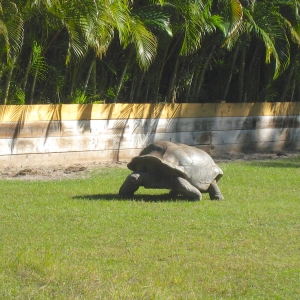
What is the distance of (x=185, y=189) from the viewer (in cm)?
834

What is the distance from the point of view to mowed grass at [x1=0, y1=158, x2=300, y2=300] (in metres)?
5.07

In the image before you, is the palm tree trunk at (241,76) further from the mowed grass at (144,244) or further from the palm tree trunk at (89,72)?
the mowed grass at (144,244)

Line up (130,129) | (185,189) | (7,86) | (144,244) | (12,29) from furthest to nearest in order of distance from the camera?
1. (130,129)
2. (7,86)
3. (12,29)
4. (185,189)
5. (144,244)

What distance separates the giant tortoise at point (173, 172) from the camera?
839cm

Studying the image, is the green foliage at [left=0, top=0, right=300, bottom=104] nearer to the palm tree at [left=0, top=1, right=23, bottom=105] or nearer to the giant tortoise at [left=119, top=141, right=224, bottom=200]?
the palm tree at [left=0, top=1, right=23, bottom=105]

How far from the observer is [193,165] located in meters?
8.54

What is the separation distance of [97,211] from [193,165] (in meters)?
1.47

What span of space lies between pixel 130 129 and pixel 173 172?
→ 14.6 ft

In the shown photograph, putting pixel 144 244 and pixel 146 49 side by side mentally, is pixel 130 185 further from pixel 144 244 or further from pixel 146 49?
pixel 146 49

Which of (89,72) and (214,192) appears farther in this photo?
(89,72)

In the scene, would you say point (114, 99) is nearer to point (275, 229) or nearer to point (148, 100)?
point (148, 100)

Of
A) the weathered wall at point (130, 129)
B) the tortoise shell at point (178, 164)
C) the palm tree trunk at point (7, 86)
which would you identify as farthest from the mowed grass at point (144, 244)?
the palm tree trunk at point (7, 86)

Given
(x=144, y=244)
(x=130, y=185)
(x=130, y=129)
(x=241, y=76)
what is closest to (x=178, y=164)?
(x=130, y=185)

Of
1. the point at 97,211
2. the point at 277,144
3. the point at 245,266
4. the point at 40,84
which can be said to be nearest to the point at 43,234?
the point at 97,211
